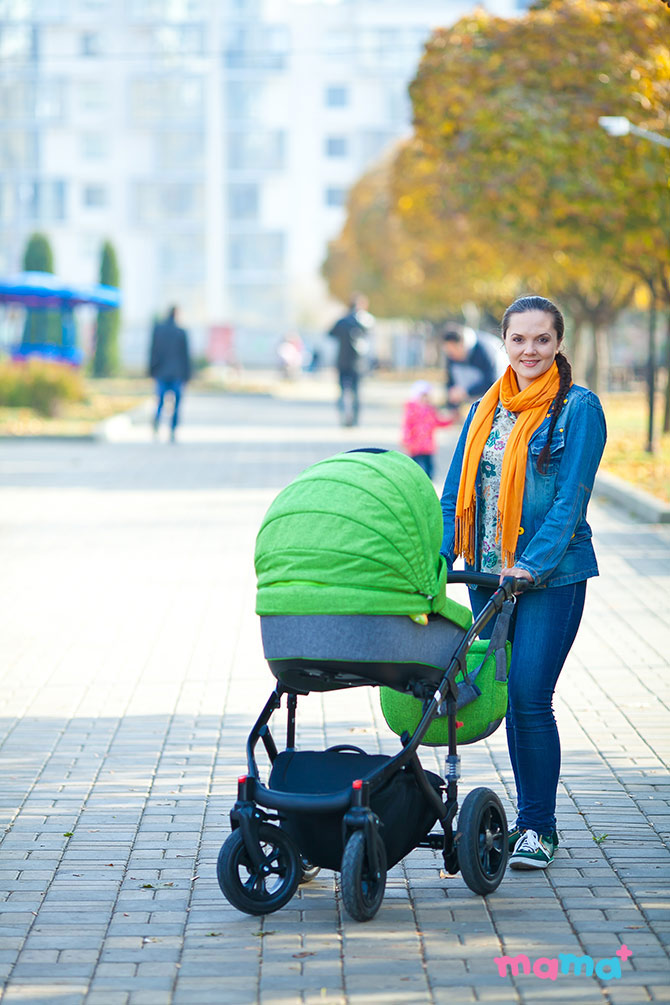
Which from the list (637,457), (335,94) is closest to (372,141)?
(335,94)

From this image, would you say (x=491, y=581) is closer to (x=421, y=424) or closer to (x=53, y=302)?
(x=421, y=424)

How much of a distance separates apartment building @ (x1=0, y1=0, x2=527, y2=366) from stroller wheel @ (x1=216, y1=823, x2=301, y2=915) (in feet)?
323

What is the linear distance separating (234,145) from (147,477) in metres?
89.2

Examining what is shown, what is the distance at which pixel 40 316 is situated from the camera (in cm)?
4488

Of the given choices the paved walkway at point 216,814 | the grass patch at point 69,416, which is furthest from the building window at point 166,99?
the paved walkway at point 216,814

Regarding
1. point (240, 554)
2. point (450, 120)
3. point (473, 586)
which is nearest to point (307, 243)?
point (450, 120)

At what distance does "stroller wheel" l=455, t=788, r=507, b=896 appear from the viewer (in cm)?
462

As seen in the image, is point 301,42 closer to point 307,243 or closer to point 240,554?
point 307,243

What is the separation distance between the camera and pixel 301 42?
110 meters

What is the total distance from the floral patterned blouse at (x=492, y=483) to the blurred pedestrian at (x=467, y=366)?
1106 centimetres

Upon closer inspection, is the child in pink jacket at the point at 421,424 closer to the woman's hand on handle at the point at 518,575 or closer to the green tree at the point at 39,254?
the woman's hand on handle at the point at 518,575

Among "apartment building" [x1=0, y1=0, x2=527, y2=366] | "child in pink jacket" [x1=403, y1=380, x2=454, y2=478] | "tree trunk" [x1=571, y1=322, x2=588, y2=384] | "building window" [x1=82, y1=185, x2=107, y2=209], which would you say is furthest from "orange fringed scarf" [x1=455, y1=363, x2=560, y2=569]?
"building window" [x1=82, y1=185, x2=107, y2=209]

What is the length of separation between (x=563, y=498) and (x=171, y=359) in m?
19.5

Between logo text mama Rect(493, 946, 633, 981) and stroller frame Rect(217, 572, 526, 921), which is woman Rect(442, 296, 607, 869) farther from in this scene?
logo text mama Rect(493, 946, 633, 981)
